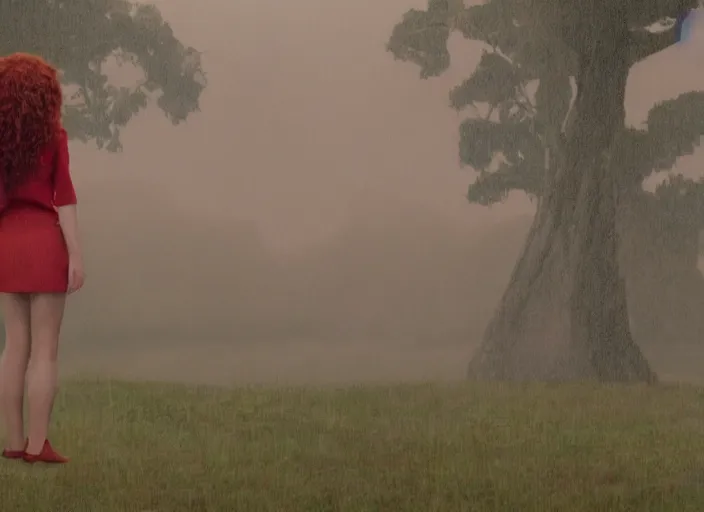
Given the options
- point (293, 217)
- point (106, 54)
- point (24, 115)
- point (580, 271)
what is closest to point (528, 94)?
point (580, 271)

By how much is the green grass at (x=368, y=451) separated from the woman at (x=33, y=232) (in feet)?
1.20

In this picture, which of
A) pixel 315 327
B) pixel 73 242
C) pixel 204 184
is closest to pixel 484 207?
pixel 315 327

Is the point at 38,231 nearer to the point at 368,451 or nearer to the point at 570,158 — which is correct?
the point at 368,451

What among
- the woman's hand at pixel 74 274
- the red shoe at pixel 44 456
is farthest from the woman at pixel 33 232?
the red shoe at pixel 44 456

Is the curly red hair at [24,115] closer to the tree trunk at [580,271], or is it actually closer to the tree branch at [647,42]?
the tree trunk at [580,271]

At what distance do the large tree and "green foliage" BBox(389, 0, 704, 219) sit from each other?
1 centimetres

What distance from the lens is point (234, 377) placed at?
6.27 m

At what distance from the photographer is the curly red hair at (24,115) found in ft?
10.3

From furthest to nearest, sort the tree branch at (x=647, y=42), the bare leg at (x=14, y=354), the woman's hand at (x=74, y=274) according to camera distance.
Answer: the tree branch at (x=647, y=42) < the bare leg at (x=14, y=354) < the woman's hand at (x=74, y=274)

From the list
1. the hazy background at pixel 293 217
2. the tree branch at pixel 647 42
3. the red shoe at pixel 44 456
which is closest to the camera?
the red shoe at pixel 44 456

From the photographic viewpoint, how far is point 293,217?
6.36 m

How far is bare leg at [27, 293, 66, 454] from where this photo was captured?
3.15 metres

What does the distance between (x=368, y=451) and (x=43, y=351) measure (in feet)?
4.95

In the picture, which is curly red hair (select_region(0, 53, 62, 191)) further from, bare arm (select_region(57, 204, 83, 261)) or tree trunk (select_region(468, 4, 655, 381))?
tree trunk (select_region(468, 4, 655, 381))
